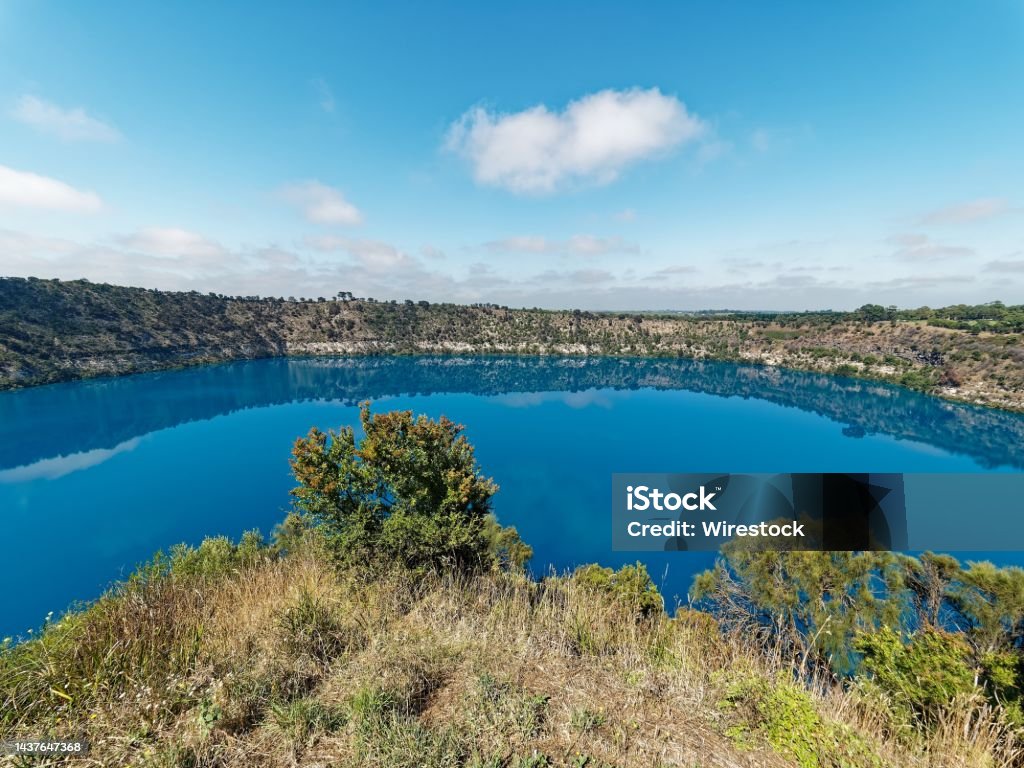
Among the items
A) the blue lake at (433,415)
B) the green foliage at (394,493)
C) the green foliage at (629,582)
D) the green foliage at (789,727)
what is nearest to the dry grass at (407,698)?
the green foliage at (789,727)

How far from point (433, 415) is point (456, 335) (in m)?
66.8

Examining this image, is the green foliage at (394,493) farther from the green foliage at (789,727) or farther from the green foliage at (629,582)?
the green foliage at (789,727)

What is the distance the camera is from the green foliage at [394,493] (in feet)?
33.6

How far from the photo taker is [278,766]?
9.57ft

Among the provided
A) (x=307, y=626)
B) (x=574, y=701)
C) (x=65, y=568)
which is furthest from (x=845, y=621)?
(x=65, y=568)

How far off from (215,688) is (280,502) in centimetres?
3704

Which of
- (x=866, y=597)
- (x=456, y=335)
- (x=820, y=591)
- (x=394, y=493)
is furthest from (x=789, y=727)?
(x=456, y=335)

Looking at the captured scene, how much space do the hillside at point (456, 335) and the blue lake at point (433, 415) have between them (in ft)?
19.4

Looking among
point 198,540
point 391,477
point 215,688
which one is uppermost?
point 215,688

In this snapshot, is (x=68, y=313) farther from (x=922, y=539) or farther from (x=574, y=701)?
(x=922, y=539)

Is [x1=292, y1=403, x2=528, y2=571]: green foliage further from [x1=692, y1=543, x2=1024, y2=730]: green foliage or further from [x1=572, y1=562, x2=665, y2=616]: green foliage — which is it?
[x1=692, y1=543, x2=1024, y2=730]: green foliage

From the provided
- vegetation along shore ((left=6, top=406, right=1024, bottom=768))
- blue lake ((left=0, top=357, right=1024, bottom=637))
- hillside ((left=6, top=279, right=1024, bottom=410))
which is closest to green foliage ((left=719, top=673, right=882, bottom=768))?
vegetation along shore ((left=6, top=406, right=1024, bottom=768))

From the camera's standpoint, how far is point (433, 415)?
63.5m

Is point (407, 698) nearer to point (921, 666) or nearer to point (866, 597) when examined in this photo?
point (921, 666)
